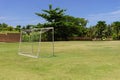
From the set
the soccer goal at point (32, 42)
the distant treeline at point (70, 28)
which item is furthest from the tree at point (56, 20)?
the soccer goal at point (32, 42)

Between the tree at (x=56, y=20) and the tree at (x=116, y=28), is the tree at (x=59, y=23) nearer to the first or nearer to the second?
the tree at (x=56, y=20)

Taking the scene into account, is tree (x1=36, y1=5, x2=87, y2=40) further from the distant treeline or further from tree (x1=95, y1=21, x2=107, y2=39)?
tree (x1=95, y1=21, x2=107, y2=39)

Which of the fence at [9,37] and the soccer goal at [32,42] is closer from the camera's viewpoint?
the soccer goal at [32,42]

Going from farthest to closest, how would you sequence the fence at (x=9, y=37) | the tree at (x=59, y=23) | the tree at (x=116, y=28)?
the tree at (x=116, y=28) < the tree at (x=59, y=23) < the fence at (x=9, y=37)

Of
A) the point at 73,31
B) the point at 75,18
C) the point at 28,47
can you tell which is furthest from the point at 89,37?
the point at 28,47

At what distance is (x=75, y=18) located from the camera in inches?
2418

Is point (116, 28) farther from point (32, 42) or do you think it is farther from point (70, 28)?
point (32, 42)

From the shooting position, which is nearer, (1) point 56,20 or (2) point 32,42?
(2) point 32,42

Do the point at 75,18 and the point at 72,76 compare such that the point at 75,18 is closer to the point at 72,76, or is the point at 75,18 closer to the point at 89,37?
the point at 89,37

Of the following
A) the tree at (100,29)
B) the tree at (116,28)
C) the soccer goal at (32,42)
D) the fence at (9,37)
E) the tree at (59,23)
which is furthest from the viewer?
the tree at (100,29)

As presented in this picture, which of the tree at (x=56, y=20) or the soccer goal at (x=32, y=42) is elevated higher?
the tree at (x=56, y=20)

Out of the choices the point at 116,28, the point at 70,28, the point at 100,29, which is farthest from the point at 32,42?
the point at 116,28

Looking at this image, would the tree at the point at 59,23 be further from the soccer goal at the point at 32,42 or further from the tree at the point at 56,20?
the soccer goal at the point at 32,42

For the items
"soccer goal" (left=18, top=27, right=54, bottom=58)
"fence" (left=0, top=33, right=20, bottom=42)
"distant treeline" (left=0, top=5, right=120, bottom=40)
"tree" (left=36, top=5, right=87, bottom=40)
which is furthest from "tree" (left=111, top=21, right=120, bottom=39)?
"soccer goal" (left=18, top=27, right=54, bottom=58)
